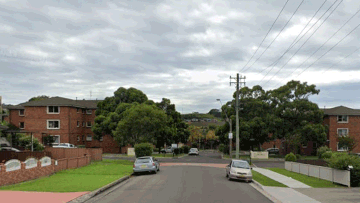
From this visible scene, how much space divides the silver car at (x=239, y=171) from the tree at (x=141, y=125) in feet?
87.3

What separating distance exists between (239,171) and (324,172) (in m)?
5.46

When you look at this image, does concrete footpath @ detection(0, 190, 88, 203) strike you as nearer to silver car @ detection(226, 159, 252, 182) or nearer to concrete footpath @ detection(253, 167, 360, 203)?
concrete footpath @ detection(253, 167, 360, 203)

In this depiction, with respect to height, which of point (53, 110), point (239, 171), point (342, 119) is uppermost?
point (53, 110)

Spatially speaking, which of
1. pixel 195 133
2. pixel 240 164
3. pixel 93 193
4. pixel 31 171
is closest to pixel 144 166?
pixel 240 164

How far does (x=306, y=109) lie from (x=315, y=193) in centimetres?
3957

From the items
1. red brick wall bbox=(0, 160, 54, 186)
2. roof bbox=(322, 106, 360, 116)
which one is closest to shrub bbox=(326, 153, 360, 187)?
red brick wall bbox=(0, 160, 54, 186)

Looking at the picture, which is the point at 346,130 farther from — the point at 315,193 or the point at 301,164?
the point at 315,193

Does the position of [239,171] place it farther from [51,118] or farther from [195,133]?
[195,133]

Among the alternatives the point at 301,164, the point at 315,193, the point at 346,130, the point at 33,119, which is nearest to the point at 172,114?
the point at 33,119

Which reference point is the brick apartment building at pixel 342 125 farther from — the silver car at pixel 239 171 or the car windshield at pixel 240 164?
the silver car at pixel 239 171

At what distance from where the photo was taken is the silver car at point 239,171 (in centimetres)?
2309

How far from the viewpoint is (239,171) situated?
23.3 meters

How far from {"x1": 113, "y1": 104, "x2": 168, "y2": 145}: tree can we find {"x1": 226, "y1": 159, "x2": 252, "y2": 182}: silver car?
26612 mm

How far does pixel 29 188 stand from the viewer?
55.4 feet
